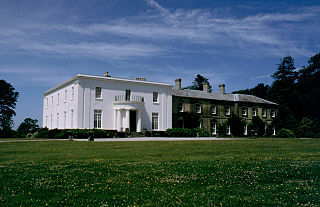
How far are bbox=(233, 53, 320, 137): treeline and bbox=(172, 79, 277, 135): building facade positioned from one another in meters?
4.33

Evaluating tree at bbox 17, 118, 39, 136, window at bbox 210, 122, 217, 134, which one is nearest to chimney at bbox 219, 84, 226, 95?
window at bbox 210, 122, 217, 134

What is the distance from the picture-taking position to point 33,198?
5430mm

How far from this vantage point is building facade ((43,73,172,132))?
33.8 meters

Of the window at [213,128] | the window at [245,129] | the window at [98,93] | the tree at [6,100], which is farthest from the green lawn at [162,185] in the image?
the tree at [6,100]

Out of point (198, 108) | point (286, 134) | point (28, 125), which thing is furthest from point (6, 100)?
point (286, 134)

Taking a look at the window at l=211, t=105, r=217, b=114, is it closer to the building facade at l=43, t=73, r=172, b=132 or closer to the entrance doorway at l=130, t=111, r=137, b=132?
the building facade at l=43, t=73, r=172, b=132

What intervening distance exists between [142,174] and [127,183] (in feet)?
3.54

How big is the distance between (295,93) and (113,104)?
125ft

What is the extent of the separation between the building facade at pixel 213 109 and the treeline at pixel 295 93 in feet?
14.2

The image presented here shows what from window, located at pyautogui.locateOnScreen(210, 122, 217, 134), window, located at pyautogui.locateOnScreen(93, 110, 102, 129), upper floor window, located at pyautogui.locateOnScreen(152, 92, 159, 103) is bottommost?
window, located at pyautogui.locateOnScreen(210, 122, 217, 134)

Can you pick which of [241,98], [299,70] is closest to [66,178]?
[241,98]

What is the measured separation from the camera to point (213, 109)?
145 ft

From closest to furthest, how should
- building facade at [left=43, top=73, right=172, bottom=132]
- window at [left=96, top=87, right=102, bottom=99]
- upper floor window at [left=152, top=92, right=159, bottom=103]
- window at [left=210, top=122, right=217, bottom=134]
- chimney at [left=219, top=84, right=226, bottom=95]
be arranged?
building facade at [left=43, top=73, right=172, bottom=132] < window at [left=96, top=87, right=102, bottom=99] < upper floor window at [left=152, top=92, right=159, bottom=103] < window at [left=210, top=122, right=217, bottom=134] < chimney at [left=219, top=84, right=226, bottom=95]

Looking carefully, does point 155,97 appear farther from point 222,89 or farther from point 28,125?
point 28,125
